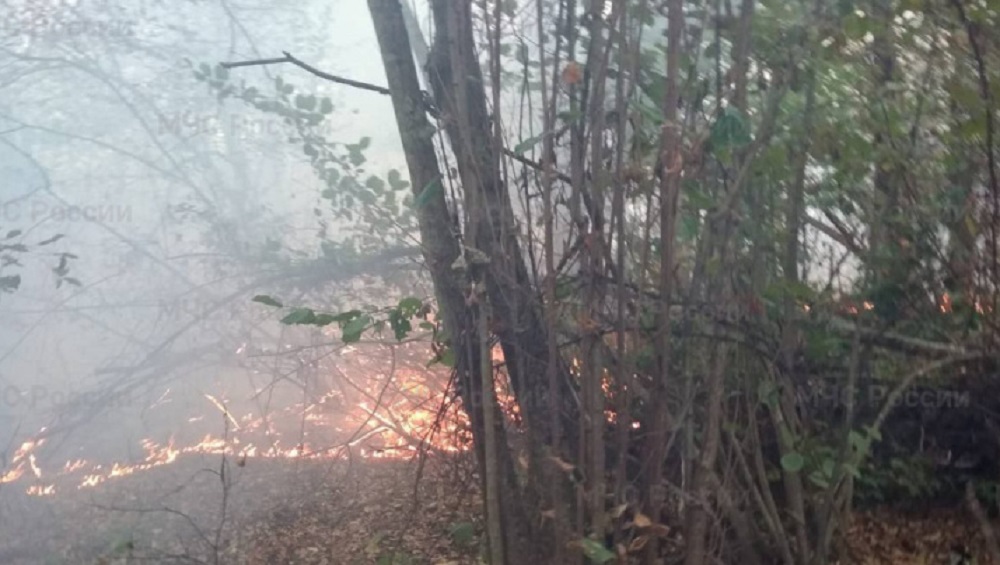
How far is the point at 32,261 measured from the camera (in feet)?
21.5

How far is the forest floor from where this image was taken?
4.42 meters

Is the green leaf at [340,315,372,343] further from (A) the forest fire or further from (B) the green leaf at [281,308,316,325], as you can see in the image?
(A) the forest fire

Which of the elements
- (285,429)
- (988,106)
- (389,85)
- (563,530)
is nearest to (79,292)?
(285,429)

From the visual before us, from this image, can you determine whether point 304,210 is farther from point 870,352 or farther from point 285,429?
point 870,352

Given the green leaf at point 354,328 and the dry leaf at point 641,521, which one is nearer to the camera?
the dry leaf at point 641,521

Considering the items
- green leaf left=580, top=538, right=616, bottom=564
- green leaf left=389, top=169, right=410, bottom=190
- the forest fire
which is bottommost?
green leaf left=580, top=538, right=616, bottom=564

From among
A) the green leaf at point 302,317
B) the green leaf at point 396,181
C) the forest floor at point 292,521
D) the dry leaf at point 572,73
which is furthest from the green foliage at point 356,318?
the green leaf at point 396,181

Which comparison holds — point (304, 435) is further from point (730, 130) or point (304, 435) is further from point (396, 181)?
point (730, 130)

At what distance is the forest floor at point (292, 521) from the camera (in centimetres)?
442

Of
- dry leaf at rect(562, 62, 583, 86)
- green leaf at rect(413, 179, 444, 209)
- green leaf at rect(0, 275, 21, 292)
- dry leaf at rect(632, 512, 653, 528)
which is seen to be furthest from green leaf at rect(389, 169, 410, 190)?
dry leaf at rect(632, 512, 653, 528)

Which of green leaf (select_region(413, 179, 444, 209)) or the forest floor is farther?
the forest floor

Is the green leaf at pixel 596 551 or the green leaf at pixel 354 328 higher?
the green leaf at pixel 354 328

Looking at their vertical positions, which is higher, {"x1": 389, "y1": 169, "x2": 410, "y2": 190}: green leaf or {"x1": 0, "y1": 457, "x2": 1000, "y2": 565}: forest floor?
{"x1": 389, "y1": 169, "x2": 410, "y2": 190}: green leaf

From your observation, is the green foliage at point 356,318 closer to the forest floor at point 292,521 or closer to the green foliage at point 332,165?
the forest floor at point 292,521
